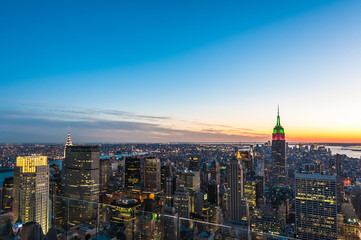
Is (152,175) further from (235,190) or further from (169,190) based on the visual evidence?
(235,190)

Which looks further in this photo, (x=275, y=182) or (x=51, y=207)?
(x=275, y=182)

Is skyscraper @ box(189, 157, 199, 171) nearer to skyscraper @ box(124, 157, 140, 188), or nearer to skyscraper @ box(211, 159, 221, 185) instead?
skyscraper @ box(211, 159, 221, 185)

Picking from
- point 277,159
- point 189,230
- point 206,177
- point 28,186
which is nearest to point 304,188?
point 206,177

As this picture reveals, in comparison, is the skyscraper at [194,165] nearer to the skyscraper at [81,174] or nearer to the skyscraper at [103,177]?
the skyscraper at [103,177]

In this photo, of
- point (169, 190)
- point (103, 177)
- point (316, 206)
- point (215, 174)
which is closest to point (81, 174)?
point (103, 177)

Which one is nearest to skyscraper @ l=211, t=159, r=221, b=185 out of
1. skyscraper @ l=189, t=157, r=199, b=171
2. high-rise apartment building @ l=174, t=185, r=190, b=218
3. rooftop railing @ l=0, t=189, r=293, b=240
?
skyscraper @ l=189, t=157, r=199, b=171

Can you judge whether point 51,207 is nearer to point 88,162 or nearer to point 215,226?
point 215,226
